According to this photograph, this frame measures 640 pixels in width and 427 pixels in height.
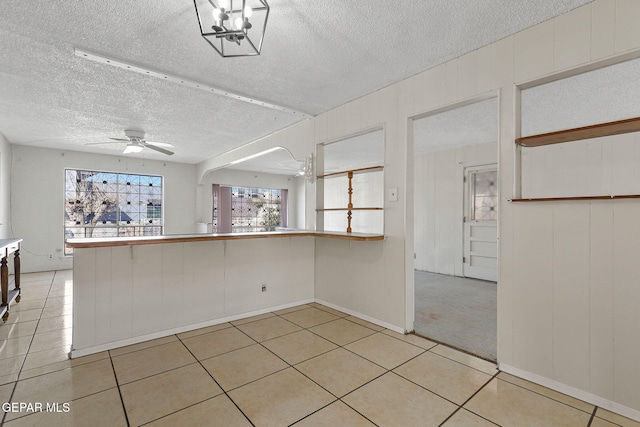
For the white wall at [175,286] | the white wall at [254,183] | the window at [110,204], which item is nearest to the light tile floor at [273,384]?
the white wall at [175,286]

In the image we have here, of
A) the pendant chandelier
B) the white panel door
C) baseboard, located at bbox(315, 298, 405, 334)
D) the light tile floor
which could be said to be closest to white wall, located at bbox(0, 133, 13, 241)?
the light tile floor

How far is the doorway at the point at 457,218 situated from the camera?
12.2ft

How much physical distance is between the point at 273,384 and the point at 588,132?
262 cm

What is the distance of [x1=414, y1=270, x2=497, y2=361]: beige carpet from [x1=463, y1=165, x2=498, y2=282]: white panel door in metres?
0.30

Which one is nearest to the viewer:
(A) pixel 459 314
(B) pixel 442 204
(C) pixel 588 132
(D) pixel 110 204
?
(C) pixel 588 132

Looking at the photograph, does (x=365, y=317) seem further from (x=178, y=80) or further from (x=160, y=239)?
(x=178, y=80)

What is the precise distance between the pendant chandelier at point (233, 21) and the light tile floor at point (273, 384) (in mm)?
2020

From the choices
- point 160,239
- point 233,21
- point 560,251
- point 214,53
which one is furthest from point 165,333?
point 560,251

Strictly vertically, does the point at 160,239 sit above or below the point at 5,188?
below

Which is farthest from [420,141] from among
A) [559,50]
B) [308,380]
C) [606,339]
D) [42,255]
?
[42,255]

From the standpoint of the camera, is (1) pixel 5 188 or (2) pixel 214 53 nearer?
(2) pixel 214 53

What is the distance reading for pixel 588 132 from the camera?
1.89 meters

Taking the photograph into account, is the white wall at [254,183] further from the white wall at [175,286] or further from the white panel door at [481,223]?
the white panel door at [481,223]

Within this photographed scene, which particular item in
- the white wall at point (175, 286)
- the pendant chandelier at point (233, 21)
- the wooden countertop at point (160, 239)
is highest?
the pendant chandelier at point (233, 21)
